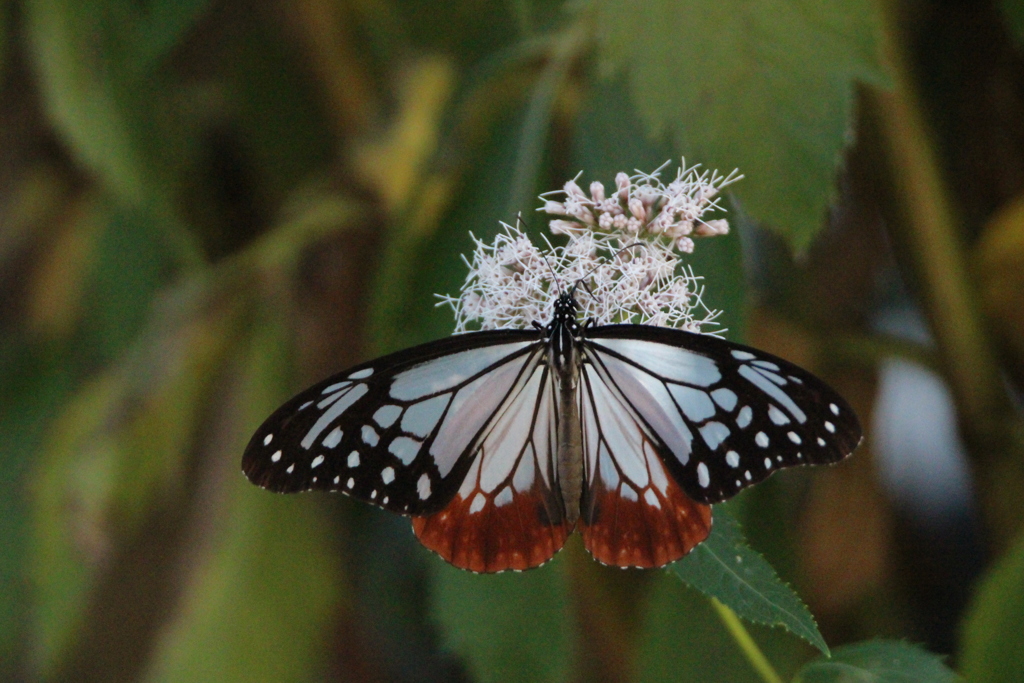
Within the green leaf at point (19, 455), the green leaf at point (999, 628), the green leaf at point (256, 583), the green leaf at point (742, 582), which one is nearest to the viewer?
the green leaf at point (742, 582)

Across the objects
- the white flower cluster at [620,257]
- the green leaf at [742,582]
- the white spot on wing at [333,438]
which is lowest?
the green leaf at [742,582]

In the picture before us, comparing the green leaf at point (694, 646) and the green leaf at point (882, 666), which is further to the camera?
the green leaf at point (694, 646)

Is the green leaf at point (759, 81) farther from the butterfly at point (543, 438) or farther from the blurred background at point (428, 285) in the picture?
the butterfly at point (543, 438)

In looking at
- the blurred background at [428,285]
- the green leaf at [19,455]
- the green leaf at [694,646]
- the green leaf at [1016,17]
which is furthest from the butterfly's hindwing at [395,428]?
the green leaf at [19,455]

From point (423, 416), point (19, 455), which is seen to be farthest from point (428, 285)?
point (19, 455)

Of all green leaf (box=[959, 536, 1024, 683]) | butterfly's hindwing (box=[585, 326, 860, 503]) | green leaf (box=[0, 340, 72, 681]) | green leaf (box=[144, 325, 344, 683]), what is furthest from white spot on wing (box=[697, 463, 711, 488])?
green leaf (box=[0, 340, 72, 681])

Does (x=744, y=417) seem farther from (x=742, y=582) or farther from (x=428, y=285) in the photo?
(x=428, y=285)

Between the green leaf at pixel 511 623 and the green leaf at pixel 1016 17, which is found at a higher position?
the green leaf at pixel 1016 17
